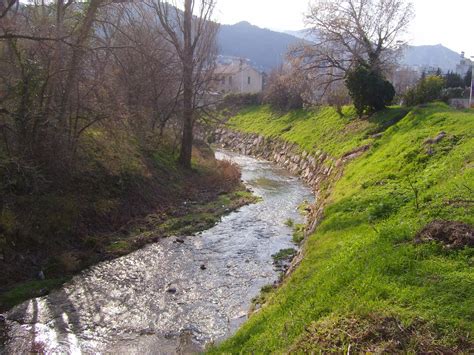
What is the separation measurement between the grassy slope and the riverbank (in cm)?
562

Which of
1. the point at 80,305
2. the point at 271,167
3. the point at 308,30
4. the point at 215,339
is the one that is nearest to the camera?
the point at 215,339

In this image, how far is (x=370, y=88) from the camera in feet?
82.1

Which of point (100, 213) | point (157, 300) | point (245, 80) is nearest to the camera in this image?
point (157, 300)

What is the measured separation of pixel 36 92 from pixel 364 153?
12.9m

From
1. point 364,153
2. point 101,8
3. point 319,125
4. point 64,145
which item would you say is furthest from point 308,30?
point 64,145

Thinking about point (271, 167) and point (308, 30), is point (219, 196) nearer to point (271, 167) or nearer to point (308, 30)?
point (271, 167)

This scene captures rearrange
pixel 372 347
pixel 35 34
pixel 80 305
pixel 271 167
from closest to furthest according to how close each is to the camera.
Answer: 1. pixel 372 347
2. pixel 80 305
3. pixel 35 34
4. pixel 271 167

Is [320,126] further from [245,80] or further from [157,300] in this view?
[245,80]

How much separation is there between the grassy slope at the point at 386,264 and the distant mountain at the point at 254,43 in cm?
14962

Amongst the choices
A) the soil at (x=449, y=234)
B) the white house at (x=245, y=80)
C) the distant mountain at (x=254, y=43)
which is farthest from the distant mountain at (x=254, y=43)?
the soil at (x=449, y=234)

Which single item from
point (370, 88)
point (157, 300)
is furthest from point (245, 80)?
point (157, 300)

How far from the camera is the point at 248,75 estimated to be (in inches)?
2918

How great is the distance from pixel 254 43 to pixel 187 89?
536 ft

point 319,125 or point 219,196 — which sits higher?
point 319,125
